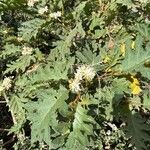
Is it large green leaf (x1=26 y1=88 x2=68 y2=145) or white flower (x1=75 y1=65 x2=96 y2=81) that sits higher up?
white flower (x1=75 y1=65 x2=96 y2=81)

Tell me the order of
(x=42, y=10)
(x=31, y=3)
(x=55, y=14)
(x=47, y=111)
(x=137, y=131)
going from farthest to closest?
(x=31, y=3) < (x=42, y=10) < (x=55, y=14) < (x=137, y=131) < (x=47, y=111)

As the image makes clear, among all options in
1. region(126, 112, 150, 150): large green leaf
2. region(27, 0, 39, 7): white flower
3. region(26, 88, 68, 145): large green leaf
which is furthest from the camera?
region(27, 0, 39, 7): white flower

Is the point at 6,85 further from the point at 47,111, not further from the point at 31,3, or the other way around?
the point at 47,111

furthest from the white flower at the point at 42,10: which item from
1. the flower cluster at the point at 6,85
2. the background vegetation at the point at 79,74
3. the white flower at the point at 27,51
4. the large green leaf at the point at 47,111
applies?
the large green leaf at the point at 47,111

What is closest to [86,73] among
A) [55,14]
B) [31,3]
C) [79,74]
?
[79,74]

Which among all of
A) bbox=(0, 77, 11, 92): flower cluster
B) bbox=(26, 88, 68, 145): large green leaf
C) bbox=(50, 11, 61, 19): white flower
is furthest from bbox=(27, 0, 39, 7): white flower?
bbox=(26, 88, 68, 145): large green leaf

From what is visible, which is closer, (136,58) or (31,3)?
(136,58)

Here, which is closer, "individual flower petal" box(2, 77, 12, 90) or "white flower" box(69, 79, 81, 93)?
"white flower" box(69, 79, 81, 93)

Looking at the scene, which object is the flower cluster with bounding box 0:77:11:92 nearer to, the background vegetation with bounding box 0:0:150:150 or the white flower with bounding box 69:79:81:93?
the background vegetation with bounding box 0:0:150:150

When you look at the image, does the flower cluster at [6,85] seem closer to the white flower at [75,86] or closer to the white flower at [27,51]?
the white flower at [27,51]

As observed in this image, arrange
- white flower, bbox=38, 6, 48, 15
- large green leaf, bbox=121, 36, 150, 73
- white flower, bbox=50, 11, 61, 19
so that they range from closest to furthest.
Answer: large green leaf, bbox=121, 36, 150, 73 < white flower, bbox=50, 11, 61, 19 < white flower, bbox=38, 6, 48, 15

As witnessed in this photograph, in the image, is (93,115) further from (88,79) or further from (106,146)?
(106,146)
